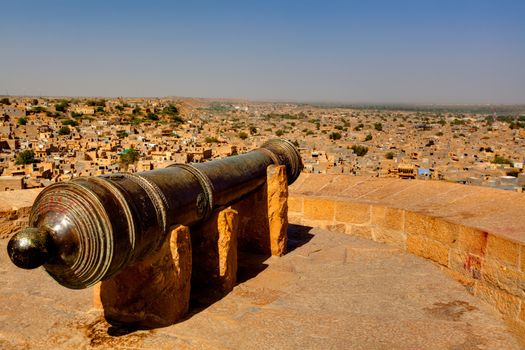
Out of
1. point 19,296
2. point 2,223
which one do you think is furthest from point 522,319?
point 2,223

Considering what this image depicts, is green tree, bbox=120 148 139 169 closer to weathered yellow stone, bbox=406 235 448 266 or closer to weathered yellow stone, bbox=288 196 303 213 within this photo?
weathered yellow stone, bbox=288 196 303 213

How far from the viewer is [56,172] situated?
29.9 m

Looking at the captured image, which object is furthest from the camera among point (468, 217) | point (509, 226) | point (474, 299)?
point (468, 217)

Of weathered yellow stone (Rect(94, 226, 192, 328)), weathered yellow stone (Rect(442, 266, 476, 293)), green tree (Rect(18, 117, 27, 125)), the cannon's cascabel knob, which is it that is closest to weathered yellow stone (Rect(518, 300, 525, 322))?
weathered yellow stone (Rect(442, 266, 476, 293))

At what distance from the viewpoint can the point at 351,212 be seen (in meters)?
5.58

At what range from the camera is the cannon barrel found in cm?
247

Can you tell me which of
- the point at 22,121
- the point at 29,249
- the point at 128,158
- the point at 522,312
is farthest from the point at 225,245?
the point at 22,121

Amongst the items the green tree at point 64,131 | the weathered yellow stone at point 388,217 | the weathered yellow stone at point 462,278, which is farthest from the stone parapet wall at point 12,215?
the green tree at point 64,131

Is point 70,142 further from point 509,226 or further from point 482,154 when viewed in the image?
point 509,226

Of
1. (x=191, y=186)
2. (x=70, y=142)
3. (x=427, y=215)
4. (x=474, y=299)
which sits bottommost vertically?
(x=70, y=142)

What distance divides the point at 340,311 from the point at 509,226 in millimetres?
1776

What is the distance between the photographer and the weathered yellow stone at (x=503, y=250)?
3643 millimetres

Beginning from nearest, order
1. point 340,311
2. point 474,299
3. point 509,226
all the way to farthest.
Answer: point 340,311 < point 474,299 < point 509,226

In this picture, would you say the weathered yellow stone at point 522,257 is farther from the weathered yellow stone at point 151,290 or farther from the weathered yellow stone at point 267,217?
the weathered yellow stone at point 151,290
